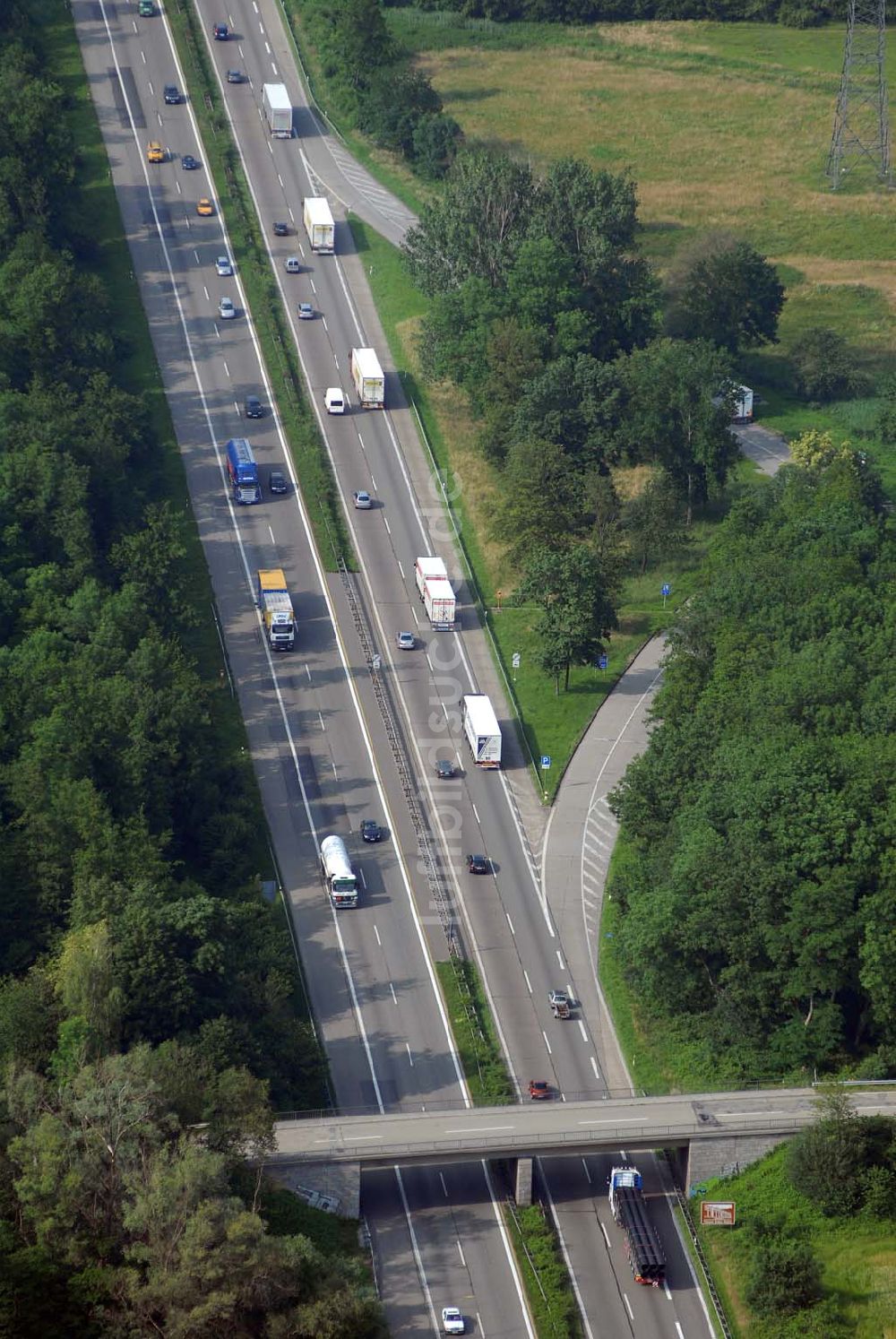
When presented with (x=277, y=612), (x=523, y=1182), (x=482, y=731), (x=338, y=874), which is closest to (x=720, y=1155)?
(x=523, y=1182)

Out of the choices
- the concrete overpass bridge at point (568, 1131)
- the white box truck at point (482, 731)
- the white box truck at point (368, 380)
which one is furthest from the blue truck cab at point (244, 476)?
the concrete overpass bridge at point (568, 1131)

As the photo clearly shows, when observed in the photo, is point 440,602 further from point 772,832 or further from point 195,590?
point 772,832

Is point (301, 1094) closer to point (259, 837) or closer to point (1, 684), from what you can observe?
point (259, 837)

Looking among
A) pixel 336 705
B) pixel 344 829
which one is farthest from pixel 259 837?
pixel 336 705

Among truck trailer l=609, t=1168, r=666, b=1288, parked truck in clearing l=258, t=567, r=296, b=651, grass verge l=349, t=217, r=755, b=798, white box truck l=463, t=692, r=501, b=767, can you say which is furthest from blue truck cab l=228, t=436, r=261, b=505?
truck trailer l=609, t=1168, r=666, b=1288

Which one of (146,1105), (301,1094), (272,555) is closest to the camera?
(146,1105)

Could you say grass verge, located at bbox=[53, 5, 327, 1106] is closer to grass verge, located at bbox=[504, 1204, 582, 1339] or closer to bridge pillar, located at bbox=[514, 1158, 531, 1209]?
bridge pillar, located at bbox=[514, 1158, 531, 1209]
